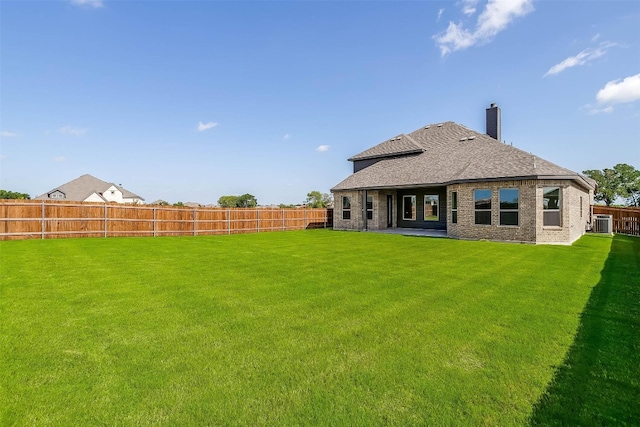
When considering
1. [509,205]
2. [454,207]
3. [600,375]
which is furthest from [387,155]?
[600,375]

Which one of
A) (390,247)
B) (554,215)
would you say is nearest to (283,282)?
(390,247)

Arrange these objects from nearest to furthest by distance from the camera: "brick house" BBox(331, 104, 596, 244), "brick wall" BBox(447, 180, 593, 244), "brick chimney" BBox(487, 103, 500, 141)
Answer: "brick wall" BBox(447, 180, 593, 244) → "brick house" BBox(331, 104, 596, 244) → "brick chimney" BBox(487, 103, 500, 141)

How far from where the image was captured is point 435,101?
69.3ft

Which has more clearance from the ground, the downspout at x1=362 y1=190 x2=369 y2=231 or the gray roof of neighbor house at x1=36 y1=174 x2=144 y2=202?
the gray roof of neighbor house at x1=36 y1=174 x2=144 y2=202

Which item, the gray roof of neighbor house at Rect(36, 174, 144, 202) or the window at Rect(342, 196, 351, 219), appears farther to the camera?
the gray roof of neighbor house at Rect(36, 174, 144, 202)

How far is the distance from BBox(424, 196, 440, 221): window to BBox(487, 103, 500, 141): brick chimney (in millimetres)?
6720

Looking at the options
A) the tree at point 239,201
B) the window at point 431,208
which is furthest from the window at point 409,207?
the tree at point 239,201

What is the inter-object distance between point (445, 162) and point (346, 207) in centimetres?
737

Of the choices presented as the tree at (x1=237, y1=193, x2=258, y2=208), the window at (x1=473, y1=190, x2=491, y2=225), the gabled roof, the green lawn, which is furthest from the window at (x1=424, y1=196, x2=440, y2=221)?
the tree at (x1=237, y1=193, x2=258, y2=208)

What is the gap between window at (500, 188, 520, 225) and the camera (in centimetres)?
1370

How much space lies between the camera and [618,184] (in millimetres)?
40719

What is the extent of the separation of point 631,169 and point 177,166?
A: 58.6 m

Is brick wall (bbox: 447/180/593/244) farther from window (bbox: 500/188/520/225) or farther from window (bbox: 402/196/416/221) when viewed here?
window (bbox: 402/196/416/221)

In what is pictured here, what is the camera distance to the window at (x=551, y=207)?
13195mm
